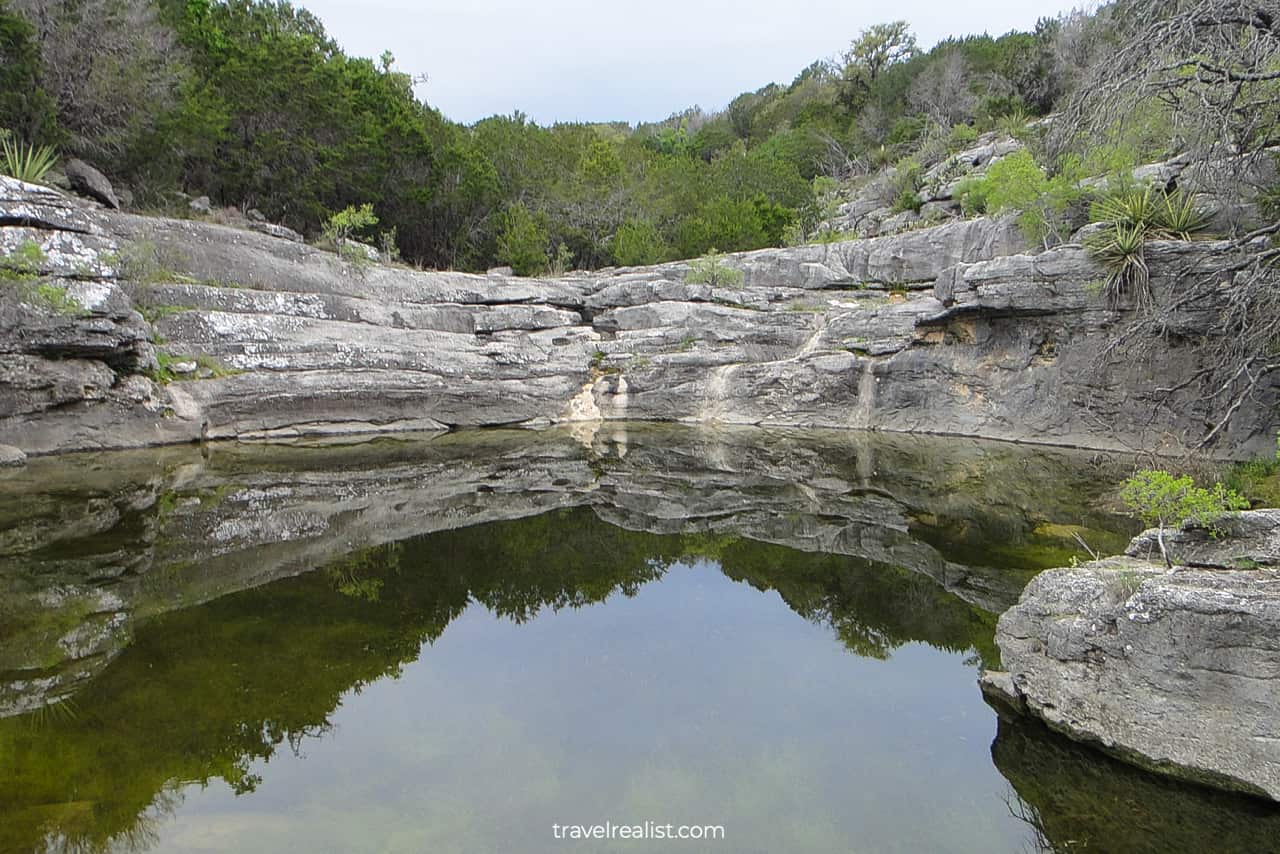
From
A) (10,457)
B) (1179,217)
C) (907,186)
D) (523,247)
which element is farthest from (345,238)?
(907,186)

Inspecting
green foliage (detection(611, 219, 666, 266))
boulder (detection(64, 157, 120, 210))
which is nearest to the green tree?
green foliage (detection(611, 219, 666, 266))

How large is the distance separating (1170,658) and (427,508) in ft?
29.6

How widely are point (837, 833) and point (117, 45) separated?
2691 cm

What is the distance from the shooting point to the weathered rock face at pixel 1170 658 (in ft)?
13.1

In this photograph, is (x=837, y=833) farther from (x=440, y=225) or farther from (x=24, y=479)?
(x=440, y=225)

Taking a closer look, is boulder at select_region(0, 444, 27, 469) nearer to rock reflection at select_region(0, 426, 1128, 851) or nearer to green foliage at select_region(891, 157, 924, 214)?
rock reflection at select_region(0, 426, 1128, 851)

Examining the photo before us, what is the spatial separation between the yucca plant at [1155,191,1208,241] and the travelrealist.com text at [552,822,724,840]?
54.4 feet

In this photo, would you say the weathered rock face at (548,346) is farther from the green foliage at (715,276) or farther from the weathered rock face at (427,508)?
the weathered rock face at (427,508)

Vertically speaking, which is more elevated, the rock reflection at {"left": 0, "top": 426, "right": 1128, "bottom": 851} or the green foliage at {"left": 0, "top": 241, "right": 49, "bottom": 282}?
the green foliage at {"left": 0, "top": 241, "right": 49, "bottom": 282}

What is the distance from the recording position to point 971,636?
21.2ft

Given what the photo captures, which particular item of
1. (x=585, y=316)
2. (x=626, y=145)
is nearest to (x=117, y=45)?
(x=585, y=316)

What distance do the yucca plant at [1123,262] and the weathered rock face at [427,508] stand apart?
348 centimetres

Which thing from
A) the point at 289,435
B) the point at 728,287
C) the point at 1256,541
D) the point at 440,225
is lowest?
the point at 289,435

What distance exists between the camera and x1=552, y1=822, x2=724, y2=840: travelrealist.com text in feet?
12.6
